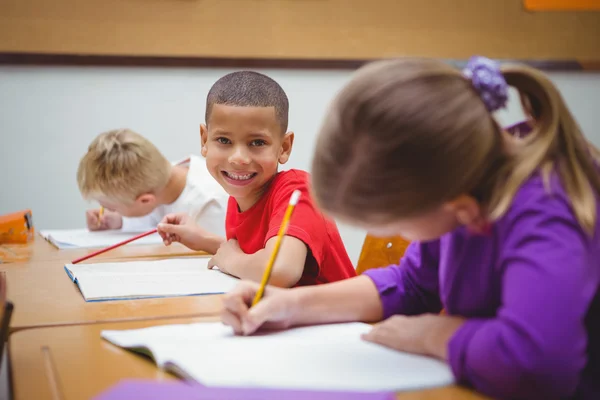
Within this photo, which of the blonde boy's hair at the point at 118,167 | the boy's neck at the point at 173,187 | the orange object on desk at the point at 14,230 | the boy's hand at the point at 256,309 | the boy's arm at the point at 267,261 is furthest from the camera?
the boy's neck at the point at 173,187

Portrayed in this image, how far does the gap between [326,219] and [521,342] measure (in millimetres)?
808

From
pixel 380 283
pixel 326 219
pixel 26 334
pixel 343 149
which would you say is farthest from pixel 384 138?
pixel 326 219

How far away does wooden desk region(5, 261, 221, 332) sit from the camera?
1.06 m

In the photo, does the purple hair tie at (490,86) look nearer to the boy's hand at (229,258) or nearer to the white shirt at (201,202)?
the boy's hand at (229,258)

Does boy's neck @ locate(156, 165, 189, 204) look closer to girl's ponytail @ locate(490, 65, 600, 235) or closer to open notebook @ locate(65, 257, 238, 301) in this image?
open notebook @ locate(65, 257, 238, 301)

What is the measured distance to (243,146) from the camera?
4.87ft

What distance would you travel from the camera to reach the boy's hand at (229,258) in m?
1.41

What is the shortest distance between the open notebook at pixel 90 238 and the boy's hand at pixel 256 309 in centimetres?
119

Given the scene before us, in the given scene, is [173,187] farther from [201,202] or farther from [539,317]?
[539,317]

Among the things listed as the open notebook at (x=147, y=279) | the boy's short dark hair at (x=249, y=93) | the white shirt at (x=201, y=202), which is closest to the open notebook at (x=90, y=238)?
the white shirt at (x=201, y=202)

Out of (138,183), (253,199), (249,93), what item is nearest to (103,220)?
(138,183)

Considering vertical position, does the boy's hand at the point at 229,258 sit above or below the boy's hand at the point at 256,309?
below

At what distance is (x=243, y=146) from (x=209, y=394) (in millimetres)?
915

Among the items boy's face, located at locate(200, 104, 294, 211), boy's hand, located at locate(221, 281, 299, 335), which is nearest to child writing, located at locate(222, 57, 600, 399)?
boy's hand, located at locate(221, 281, 299, 335)
